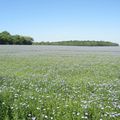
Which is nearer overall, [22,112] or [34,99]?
[22,112]

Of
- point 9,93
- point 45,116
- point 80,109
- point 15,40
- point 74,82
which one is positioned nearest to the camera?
point 45,116

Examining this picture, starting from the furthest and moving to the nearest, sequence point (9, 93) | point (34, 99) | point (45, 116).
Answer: point (9, 93) → point (34, 99) → point (45, 116)

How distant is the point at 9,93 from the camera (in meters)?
8.95

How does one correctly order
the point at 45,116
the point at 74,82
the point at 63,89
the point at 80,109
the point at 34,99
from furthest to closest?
the point at 74,82
the point at 63,89
the point at 34,99
the point at 80,109
the point at 45,116

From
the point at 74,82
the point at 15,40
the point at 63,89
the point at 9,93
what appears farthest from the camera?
the point at 15,40

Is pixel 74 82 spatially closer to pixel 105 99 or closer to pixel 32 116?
pixel 105 99

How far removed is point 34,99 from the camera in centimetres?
838

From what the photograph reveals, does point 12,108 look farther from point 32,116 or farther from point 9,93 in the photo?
point 9,93

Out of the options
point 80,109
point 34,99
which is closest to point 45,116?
point 80,109

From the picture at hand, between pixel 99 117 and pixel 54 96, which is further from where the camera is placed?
pixel 54 96

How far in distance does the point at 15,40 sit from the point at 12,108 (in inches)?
3525

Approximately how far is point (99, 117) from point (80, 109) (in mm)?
574

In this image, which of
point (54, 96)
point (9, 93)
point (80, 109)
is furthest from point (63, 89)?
point (80, 109)

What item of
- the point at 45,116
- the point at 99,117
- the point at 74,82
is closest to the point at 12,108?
the point at 45,116
